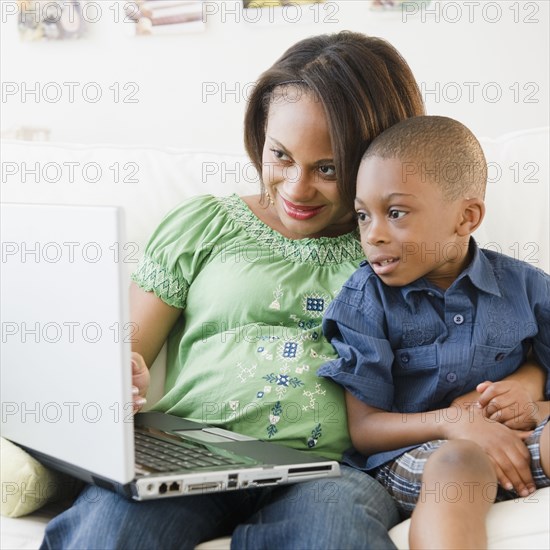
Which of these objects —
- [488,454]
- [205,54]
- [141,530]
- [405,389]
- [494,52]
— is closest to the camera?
[141,530]

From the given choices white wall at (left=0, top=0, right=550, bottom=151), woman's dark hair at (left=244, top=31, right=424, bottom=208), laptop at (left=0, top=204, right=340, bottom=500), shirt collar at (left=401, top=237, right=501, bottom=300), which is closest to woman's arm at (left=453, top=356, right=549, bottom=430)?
shirt collar at (left=401, top=237, right=501, bottom=300)

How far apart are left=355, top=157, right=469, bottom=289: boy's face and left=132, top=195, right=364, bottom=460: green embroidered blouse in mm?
140

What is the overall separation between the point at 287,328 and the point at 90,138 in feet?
3.53

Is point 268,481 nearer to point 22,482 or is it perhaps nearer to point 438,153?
point 22,482

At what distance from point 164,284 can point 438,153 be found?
1.49 feet

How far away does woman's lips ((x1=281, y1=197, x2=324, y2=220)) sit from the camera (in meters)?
1.32

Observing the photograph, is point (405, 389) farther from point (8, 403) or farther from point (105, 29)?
point (105, 29)

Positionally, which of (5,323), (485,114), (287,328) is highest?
(485,114)

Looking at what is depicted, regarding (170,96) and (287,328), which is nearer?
(287,328)

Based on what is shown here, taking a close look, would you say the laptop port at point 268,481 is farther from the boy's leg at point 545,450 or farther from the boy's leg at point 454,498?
the boy's leg at point 545,450

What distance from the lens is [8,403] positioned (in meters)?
1.01

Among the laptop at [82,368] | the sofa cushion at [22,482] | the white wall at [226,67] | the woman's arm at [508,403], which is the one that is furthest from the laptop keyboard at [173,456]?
the white wall at [226,67]

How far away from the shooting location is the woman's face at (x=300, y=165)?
1278 mm

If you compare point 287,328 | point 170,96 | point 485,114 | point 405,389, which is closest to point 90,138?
point 170,96
